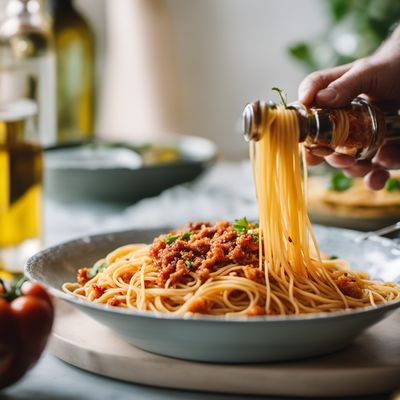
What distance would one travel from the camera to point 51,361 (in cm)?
179

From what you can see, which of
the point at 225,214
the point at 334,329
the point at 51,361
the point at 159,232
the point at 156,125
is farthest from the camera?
the point at 156,125

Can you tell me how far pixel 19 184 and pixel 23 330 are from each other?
1320 mm

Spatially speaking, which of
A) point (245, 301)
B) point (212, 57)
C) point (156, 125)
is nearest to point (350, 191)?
point (245, 301)

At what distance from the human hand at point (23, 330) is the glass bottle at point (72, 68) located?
3.23 m

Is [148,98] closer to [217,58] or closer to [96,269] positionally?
[217,58]

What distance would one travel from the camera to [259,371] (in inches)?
61.6

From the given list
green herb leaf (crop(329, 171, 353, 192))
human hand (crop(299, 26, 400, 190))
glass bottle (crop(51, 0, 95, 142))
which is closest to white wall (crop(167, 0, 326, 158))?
glass bottle (crop(51, 0, 95, 142))

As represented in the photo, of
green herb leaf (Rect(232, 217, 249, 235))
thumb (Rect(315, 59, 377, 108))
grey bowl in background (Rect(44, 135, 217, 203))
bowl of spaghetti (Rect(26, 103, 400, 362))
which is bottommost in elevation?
grey bowl in background (Rect(44, 135, 217, 203))

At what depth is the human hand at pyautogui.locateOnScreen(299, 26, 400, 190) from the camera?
6.41 feet

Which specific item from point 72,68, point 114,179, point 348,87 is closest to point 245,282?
point 348,87

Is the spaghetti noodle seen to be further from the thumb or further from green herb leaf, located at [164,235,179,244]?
the thumb

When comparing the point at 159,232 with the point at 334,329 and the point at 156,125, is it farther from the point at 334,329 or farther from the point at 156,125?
the point at 156,125

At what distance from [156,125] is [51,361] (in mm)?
3715

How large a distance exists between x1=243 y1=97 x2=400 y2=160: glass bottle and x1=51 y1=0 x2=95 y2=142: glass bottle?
291 centimetres
